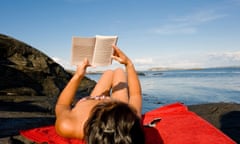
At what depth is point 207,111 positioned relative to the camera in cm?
702

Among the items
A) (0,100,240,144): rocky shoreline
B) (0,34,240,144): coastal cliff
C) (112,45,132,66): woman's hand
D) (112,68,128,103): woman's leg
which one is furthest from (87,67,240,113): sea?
(112,45,132,66): woman's hand

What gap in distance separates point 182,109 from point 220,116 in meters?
1.84

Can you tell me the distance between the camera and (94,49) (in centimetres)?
426

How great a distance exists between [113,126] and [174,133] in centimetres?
202

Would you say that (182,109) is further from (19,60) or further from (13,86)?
(19,60)

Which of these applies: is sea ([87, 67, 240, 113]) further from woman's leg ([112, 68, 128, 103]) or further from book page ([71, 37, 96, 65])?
book page ([71, 37, 96, 65])

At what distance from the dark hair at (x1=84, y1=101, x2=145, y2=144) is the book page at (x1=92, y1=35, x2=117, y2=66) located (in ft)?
6.62

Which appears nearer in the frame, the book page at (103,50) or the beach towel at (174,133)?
the beach towel at (174,133)

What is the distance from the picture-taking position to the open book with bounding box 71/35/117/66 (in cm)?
416

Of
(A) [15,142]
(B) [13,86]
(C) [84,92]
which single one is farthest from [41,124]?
(C) [84,92]

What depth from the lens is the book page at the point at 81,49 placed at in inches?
164

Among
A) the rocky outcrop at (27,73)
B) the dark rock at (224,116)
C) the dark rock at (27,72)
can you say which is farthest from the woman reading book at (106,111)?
the dark rock at (27,72)

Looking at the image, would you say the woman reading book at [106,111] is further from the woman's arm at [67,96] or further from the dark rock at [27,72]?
the dark rock at [27,72]

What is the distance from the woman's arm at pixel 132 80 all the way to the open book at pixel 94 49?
0.19 meters
